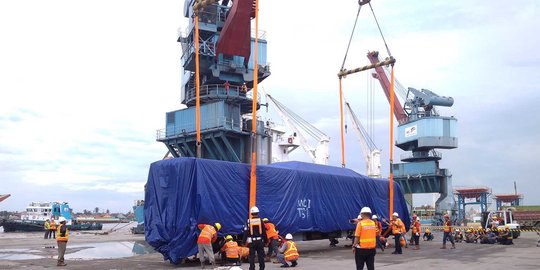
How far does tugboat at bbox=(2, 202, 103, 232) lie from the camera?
5994cm

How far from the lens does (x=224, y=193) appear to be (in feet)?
55.4

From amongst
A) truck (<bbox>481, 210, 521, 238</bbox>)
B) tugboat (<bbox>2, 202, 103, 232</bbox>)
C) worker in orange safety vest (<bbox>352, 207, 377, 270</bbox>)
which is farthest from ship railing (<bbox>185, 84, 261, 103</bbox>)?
worker in orange safety vest (<bbox>352, 207, 377, 270</bbox>)

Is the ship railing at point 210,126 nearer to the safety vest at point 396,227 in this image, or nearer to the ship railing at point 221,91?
the ship railing at point 221,91

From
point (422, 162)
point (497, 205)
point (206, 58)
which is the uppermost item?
point (206, 58)

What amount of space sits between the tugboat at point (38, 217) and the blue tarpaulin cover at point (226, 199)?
49.8m

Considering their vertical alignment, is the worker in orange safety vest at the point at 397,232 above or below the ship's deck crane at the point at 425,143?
below

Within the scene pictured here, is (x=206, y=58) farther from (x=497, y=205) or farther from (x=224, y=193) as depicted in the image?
(x=497, y=205)

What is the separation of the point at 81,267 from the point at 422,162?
185 ft

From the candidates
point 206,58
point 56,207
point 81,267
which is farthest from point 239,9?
point 56,207

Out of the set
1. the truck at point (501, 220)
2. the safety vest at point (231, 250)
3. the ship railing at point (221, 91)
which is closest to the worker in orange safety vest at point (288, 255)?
the safety vest at point (231, 250)

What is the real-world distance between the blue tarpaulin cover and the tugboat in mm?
49804

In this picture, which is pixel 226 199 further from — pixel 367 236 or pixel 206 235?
pixel 367 236

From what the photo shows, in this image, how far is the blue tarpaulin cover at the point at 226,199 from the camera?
51.9 feet

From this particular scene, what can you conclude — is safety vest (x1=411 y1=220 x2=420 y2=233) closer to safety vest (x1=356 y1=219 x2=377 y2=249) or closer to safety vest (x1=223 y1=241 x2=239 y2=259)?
safety vest (x1=223 y1=241 x2=239 y2=259)
